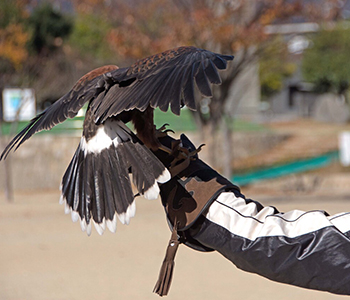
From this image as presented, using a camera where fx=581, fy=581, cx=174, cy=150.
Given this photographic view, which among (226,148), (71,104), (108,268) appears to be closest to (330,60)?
(226,148)

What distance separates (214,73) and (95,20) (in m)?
23.3

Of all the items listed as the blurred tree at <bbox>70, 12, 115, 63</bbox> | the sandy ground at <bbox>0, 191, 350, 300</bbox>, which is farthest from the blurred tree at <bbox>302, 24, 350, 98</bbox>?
the sandy ground at <bbox>0, 191, 350, 300</bbox>

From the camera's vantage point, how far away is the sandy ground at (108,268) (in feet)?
16.1

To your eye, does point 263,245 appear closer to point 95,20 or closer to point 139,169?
point 139,169

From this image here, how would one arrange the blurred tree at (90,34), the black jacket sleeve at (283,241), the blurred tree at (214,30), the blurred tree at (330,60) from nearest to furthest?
the black jacket sleeve at (283,241) → the blurred tree at (214,30) → the blurred tree at (90,34) → the blurred tree at (330,60)

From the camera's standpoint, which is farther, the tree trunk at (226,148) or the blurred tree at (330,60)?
the blurred tree at (330,60)

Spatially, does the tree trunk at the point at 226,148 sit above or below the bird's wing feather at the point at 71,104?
below

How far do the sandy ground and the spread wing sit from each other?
2.82 m

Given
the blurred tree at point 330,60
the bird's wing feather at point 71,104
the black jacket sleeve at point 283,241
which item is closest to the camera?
the black jacket sleeve at point 283,241

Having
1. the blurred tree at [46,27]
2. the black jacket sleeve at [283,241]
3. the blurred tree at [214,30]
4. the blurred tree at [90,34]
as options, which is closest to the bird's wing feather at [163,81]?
the black jacket sleeve at [283,241]

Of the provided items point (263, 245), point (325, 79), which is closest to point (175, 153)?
point (263, 245)

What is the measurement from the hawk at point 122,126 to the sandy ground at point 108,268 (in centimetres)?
271

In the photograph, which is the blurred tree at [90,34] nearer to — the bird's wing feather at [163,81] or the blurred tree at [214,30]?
the blurred tree at [214,30]

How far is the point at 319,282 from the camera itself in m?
1.77
